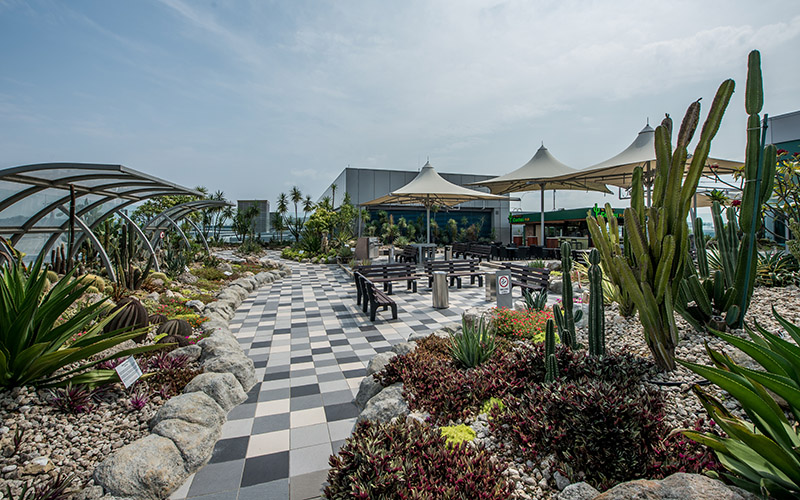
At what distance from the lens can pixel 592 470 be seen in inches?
82.3

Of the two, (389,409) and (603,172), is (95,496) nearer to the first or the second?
(389,409)

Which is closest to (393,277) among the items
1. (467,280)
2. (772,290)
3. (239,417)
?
(467,280)

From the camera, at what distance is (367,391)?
149 inches

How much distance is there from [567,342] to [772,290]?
10.3 ft

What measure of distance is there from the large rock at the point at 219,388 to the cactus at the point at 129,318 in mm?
1308

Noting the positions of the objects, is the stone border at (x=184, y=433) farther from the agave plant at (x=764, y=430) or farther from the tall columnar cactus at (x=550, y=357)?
the agave plant at (x=764, y=430)

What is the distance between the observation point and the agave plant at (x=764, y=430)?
157 cm

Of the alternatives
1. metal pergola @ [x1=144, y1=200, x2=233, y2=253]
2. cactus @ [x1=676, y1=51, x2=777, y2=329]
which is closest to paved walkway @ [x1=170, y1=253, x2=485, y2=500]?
cactus @ [x1=676, y1=51, x2=777, y2=329]

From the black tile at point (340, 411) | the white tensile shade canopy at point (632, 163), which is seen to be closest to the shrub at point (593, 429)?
the black tile at point (340, 411)

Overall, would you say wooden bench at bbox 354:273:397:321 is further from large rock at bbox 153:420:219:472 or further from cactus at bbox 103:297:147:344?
large rock at bbox 153:420:219:472

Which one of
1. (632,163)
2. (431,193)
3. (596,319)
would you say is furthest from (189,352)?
(632,163)

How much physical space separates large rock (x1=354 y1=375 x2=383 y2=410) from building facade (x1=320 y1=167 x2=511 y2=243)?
27062 millimetres

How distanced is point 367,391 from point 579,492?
7.54 ft

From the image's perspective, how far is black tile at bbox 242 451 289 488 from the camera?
104 inches
